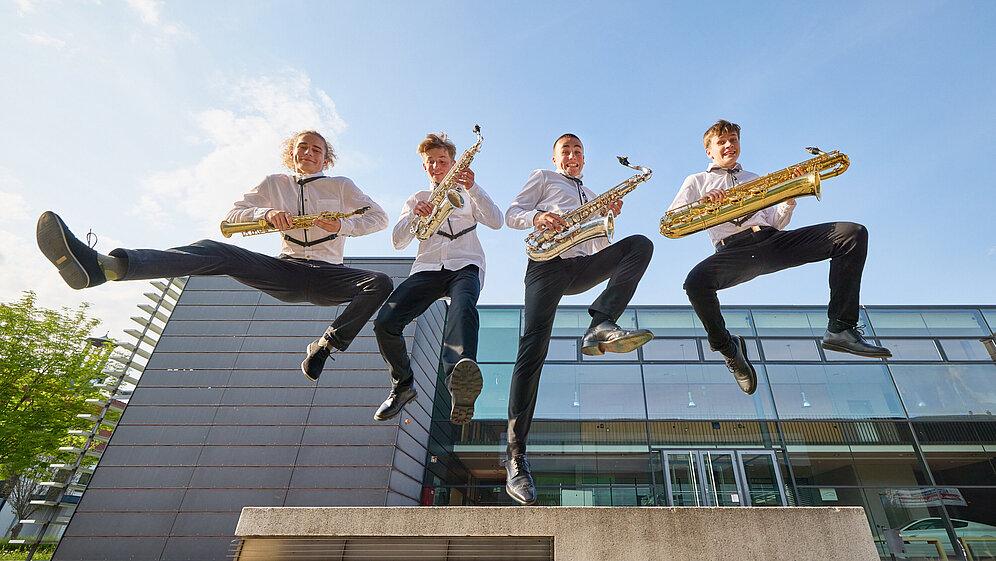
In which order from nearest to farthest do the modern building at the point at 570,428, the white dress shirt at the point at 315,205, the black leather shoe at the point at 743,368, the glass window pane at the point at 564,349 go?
the black leather shoe at the point at 743,368
the white dress shirt at the point at 315,205
the modern building at the point at 570,428
the glass window pane at the point at 564,349

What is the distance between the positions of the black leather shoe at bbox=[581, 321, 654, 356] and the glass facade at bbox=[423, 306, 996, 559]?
542 inches

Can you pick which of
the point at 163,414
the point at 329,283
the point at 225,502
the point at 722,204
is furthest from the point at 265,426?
the point at 722,204

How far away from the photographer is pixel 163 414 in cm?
1734

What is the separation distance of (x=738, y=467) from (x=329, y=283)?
16.7m

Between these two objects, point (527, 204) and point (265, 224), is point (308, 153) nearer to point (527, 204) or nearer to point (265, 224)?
point (265, 224)

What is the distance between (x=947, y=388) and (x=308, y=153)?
24.5 metres

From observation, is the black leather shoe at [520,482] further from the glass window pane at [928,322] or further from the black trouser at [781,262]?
the glass window pane at [928,322]

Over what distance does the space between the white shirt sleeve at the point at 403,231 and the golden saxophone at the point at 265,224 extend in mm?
493

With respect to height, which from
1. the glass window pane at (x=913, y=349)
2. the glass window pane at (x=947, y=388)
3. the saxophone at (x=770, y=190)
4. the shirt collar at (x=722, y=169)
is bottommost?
the saxophone at (x=770, y=190)

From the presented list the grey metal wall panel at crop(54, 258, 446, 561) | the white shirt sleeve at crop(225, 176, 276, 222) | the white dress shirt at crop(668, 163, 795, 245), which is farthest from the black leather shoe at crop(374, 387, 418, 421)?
the grey metal wall panel at crop(54, 258, 446, 561)

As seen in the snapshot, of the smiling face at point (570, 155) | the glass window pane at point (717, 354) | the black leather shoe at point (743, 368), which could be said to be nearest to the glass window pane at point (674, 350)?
the glass window pane at point (717, 354)

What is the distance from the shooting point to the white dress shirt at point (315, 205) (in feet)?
18.7

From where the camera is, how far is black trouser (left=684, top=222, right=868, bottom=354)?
4.90m

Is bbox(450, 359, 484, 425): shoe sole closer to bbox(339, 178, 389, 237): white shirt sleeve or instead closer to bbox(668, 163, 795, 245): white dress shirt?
bbox(339, 178, 389, 237): white shirt sleeve
